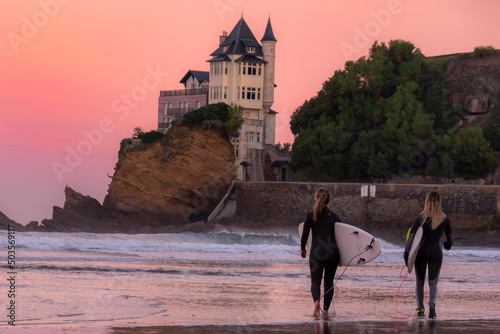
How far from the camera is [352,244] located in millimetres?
10977

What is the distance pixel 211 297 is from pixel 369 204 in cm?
3418

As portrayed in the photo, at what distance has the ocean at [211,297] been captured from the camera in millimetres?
9898

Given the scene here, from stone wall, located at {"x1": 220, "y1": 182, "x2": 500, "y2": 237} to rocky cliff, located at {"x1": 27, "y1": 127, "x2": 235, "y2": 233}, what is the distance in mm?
2565

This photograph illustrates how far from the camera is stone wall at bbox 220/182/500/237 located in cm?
4297

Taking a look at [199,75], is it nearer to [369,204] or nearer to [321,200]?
[369,204]

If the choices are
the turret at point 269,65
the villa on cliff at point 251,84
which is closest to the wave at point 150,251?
the villa on cliff at point 251,84

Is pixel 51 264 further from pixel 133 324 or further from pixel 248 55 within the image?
A: pixel 248 55

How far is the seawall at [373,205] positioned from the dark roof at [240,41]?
11.5 meters

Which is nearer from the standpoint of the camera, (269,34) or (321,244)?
(321,244)

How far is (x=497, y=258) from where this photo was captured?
98.3 ft

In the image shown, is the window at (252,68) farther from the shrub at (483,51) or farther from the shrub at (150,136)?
the shrub at (483,51)

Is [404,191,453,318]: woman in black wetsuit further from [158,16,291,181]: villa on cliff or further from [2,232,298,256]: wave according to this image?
[158,16,291,181]: villa on cliff

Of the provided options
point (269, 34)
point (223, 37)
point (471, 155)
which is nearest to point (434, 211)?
point (471, 155)

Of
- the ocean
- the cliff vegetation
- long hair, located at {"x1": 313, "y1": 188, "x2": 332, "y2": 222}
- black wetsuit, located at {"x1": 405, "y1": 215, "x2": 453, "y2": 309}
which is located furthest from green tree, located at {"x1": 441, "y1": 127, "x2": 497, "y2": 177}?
long hair, located at {"x1": 313, "y1": 188, "x2": 332, "y2": 222}
